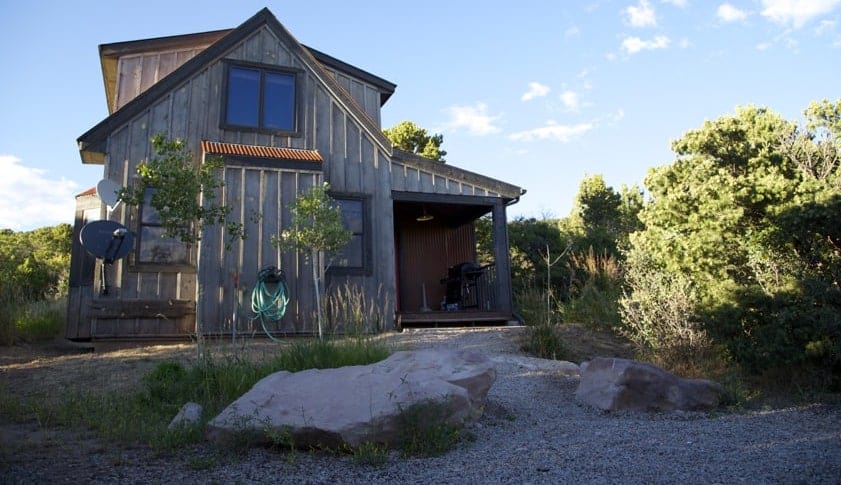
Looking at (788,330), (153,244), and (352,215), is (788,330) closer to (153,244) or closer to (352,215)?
(352,215)

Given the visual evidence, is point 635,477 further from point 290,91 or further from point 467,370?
point 290,91

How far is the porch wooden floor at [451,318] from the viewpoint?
406 inches

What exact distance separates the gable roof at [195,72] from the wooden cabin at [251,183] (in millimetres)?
20

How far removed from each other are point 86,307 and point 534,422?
259 inches

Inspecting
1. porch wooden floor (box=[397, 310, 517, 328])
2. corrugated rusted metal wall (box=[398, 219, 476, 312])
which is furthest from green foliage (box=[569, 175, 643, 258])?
porch wooden floor (box=[397, 310, 517, 328])

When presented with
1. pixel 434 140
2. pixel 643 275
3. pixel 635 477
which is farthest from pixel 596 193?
pixel 635 477

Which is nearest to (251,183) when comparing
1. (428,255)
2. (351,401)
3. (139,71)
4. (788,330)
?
(139,71)

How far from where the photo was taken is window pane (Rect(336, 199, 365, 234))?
1022cm

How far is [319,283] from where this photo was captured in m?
9.42

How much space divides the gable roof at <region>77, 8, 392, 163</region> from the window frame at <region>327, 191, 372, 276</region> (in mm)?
1013

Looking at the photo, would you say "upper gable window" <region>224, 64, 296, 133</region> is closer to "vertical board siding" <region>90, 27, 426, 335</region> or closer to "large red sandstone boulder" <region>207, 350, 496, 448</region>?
"vertical board siding" <region>90, 27, 426, 335</region>

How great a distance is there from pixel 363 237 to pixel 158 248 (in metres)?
3.17

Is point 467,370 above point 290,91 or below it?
below

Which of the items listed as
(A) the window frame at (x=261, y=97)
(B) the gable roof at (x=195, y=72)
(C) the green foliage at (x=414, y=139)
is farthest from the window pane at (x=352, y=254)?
(C) the green foliage at (x=414, y=139)
